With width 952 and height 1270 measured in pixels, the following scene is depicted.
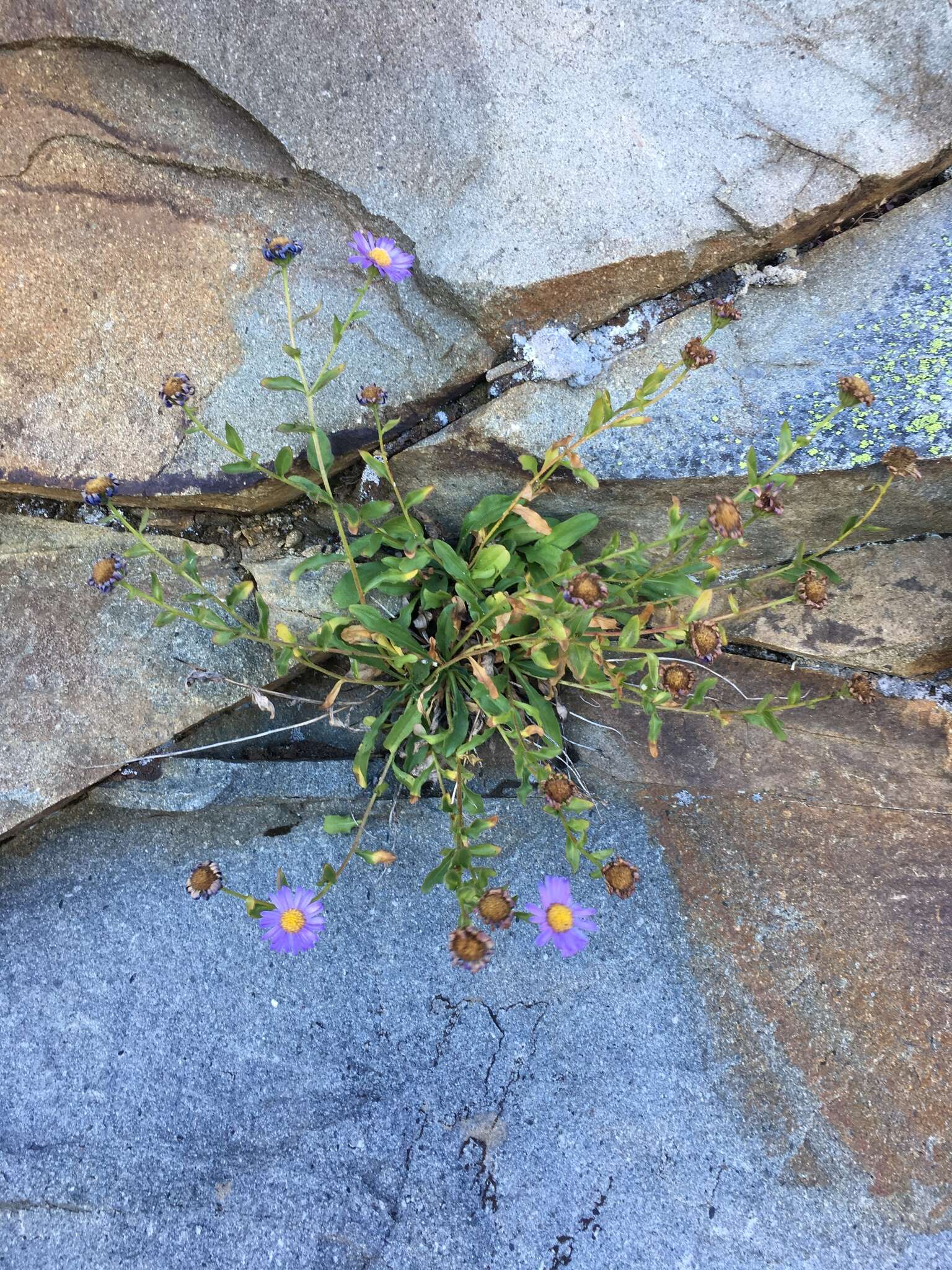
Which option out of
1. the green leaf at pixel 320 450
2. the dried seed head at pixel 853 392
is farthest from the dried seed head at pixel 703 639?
the green leaf at pixel 320 450

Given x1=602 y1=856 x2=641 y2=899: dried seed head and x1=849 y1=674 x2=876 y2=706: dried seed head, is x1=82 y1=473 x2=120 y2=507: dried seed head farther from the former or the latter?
x1=849 y1=674 x2=876 y2=706: dried seed head

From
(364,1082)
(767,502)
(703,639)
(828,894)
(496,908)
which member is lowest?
(828,894)

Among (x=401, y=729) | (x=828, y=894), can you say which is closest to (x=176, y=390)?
(x=401, y=729)

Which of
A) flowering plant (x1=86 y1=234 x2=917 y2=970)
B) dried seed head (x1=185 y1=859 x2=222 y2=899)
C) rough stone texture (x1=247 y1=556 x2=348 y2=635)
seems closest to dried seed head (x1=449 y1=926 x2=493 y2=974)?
A: flowering plant (x1=86 y1=234 x2=917 y2=970)

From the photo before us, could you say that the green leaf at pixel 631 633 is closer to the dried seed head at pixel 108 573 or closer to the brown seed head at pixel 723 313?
the brown seed head at pixel 723 313

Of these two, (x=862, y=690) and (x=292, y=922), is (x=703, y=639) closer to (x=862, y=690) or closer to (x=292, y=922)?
(x=862, y=690)

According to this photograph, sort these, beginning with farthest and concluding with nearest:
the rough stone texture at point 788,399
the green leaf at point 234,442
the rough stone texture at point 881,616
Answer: the rough stone texture at point 881,616 < the rough stone texture at point 788,399 < the green leaf at point 234,442
